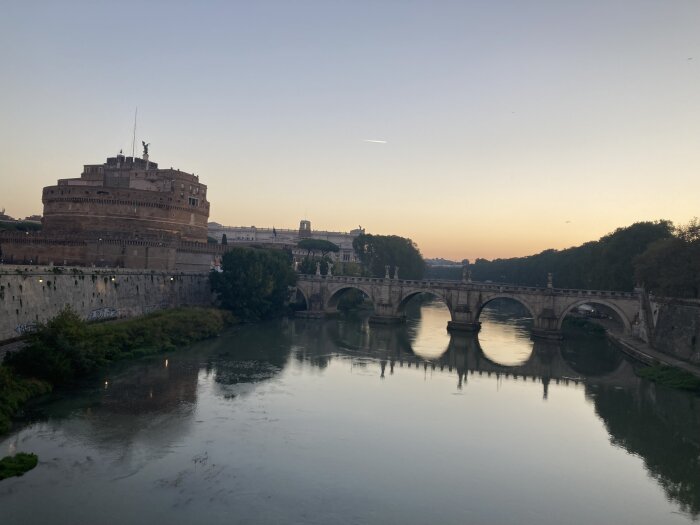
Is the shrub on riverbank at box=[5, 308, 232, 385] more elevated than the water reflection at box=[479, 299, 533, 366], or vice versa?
the shrub on riverbank at box=[5, 308, 232, 385]

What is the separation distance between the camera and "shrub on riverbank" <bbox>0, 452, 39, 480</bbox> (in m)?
13.8

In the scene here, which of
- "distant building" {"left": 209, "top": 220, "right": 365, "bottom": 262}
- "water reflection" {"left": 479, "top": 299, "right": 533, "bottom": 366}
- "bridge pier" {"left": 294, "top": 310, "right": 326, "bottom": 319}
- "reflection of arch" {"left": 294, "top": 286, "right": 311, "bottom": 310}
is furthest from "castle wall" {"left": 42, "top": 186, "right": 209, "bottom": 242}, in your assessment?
"distant building" {"left": 209, "top": 220, "right": 365, "bottom": 262}

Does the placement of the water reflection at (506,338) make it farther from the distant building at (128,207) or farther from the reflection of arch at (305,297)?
the distant building at (128,207)

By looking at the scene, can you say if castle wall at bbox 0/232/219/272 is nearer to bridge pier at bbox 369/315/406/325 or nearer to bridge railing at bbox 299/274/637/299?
bridge railing at bbox 299/274/637/299

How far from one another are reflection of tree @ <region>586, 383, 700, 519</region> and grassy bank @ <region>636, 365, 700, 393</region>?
57 centimetres

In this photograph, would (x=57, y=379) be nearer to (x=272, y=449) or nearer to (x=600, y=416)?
(x=272, y=449)

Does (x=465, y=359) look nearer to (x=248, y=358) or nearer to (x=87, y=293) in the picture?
(x=248, y=358)

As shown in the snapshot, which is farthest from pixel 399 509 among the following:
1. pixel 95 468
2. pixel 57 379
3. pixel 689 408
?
pixel 689 408

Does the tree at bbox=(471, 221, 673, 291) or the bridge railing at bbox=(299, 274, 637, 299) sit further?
the tree at bbox=(471, 221, 673, 291)

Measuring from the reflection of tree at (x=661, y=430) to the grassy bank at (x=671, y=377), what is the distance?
1.88 feet

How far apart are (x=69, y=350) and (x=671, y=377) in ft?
86.1

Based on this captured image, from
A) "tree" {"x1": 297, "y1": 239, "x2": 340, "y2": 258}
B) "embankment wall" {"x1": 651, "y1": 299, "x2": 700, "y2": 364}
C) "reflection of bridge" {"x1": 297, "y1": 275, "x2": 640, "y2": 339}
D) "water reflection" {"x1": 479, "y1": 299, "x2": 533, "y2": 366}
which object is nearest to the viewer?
"embankment wall" {"x1": 651, "y1": 299, "x2": 700, "y2": 364}

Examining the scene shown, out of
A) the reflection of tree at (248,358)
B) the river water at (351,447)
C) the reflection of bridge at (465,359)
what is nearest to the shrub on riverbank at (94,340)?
the river water at (351,447)

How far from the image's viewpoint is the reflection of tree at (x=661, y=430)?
16.0 metres
